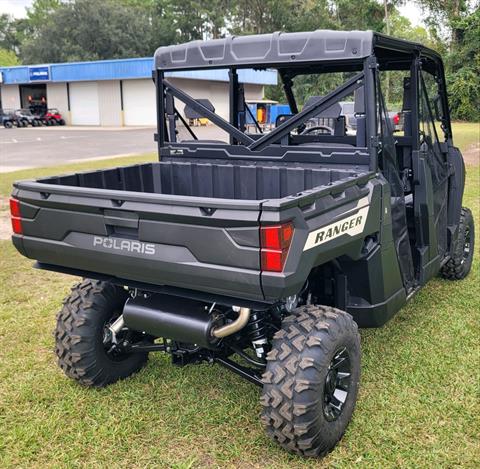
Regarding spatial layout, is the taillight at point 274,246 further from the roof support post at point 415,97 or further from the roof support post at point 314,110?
the roof support post at point 415,97

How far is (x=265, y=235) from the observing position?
2.42 metres

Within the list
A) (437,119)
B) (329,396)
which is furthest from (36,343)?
(437,119)

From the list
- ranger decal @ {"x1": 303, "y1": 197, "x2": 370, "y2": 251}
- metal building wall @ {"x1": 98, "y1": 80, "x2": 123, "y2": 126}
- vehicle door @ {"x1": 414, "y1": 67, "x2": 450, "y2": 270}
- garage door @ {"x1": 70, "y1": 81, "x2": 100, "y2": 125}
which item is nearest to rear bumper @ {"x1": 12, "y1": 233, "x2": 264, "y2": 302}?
ranger decal @ {"x1": 303, "y1": 197, "x2": 370, "y2": 251}

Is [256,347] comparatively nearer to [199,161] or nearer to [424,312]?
[199,161]

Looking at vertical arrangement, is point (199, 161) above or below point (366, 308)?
above

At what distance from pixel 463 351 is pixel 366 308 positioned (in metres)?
1.00

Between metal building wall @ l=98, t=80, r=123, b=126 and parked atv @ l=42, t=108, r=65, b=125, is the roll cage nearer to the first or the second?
metal building wall @ l=98, t=80, r=123, b=126

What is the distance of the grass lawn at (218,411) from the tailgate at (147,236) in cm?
87

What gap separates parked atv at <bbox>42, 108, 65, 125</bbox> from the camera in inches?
1570

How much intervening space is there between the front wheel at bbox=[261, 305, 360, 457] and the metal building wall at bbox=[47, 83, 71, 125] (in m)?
42.3

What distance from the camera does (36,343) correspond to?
4199mm

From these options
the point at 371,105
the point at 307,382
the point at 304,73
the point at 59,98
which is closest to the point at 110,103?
the point at 59,98

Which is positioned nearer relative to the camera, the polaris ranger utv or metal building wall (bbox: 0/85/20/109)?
the polaris ranger utv

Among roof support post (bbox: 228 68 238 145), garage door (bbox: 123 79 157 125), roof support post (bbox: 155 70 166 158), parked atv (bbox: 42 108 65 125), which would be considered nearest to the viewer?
roof support post (bbox: 155 70 166 158)
